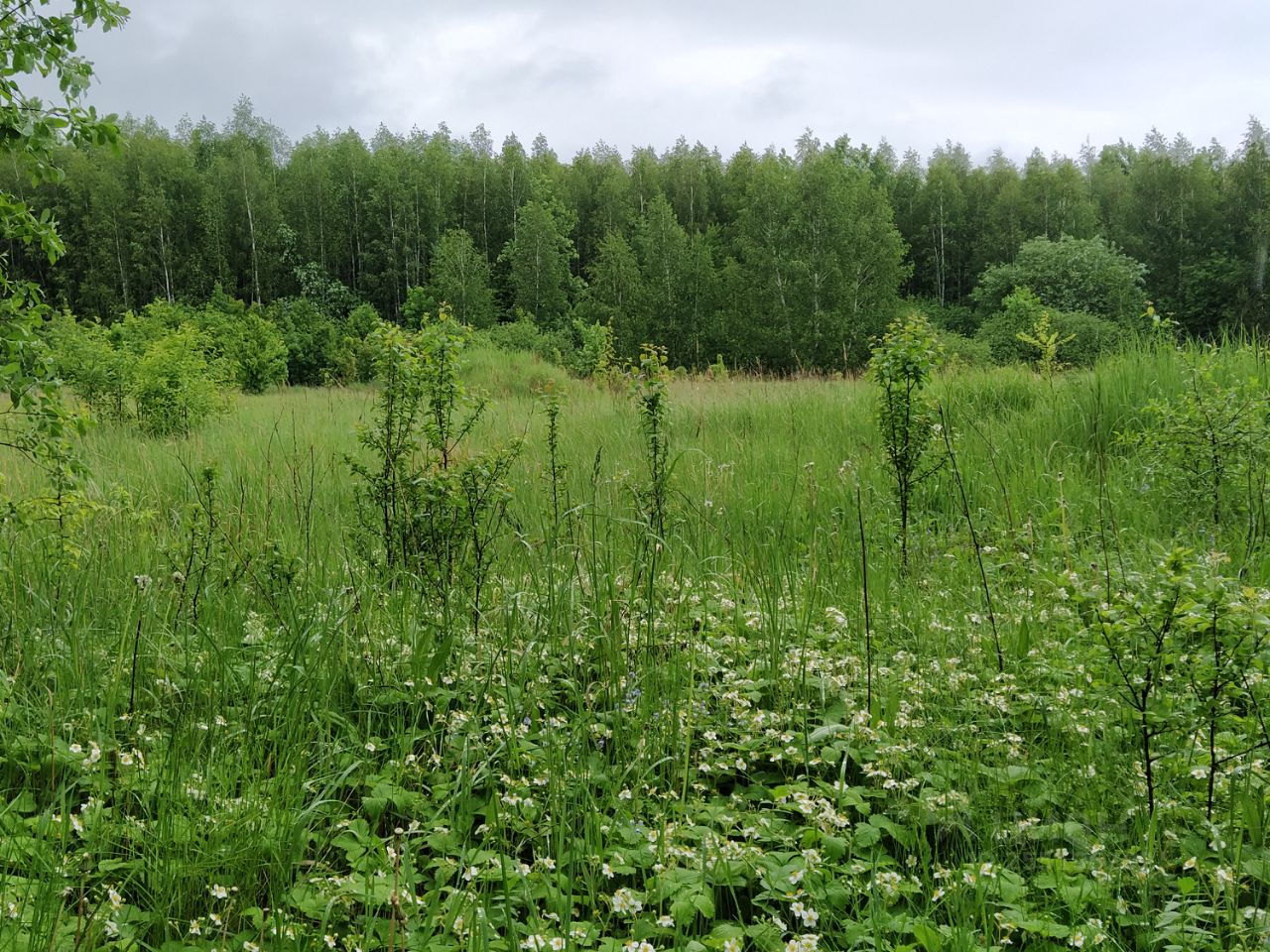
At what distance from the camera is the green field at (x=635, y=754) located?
64.9 inches

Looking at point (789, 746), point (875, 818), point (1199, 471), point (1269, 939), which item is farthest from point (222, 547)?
point (1199, 471)

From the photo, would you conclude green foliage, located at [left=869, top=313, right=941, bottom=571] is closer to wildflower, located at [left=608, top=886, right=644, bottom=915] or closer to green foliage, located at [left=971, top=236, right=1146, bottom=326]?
wildflower, located at [left=608, top=886, right=644, bottom=915]

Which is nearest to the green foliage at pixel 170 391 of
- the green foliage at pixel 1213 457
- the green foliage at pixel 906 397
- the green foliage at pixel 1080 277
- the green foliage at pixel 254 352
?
the green foliage at pixel 906 397

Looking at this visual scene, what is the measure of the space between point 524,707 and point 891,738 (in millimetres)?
1043

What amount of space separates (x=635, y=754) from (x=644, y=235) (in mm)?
45398

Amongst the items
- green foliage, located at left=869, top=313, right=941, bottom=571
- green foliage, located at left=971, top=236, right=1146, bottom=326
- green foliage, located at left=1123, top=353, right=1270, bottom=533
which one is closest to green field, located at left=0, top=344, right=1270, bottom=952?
green foliage, located at left=1123, top=353, right=1270, bottom=533

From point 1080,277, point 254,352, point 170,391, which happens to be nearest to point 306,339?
point 254,352

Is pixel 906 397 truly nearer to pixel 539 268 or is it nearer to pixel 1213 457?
pixel 1213 457

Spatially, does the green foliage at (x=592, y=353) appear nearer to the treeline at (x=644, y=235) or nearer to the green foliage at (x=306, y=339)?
the treeline at (x=644, y=235)

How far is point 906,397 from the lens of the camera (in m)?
4.48

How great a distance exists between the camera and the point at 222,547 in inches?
158

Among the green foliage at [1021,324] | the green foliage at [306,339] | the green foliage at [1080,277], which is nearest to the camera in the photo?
the green foliage at [1021,324]

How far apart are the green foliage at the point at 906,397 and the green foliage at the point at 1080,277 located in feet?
138

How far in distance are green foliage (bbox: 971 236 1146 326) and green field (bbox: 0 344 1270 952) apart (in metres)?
44.2
